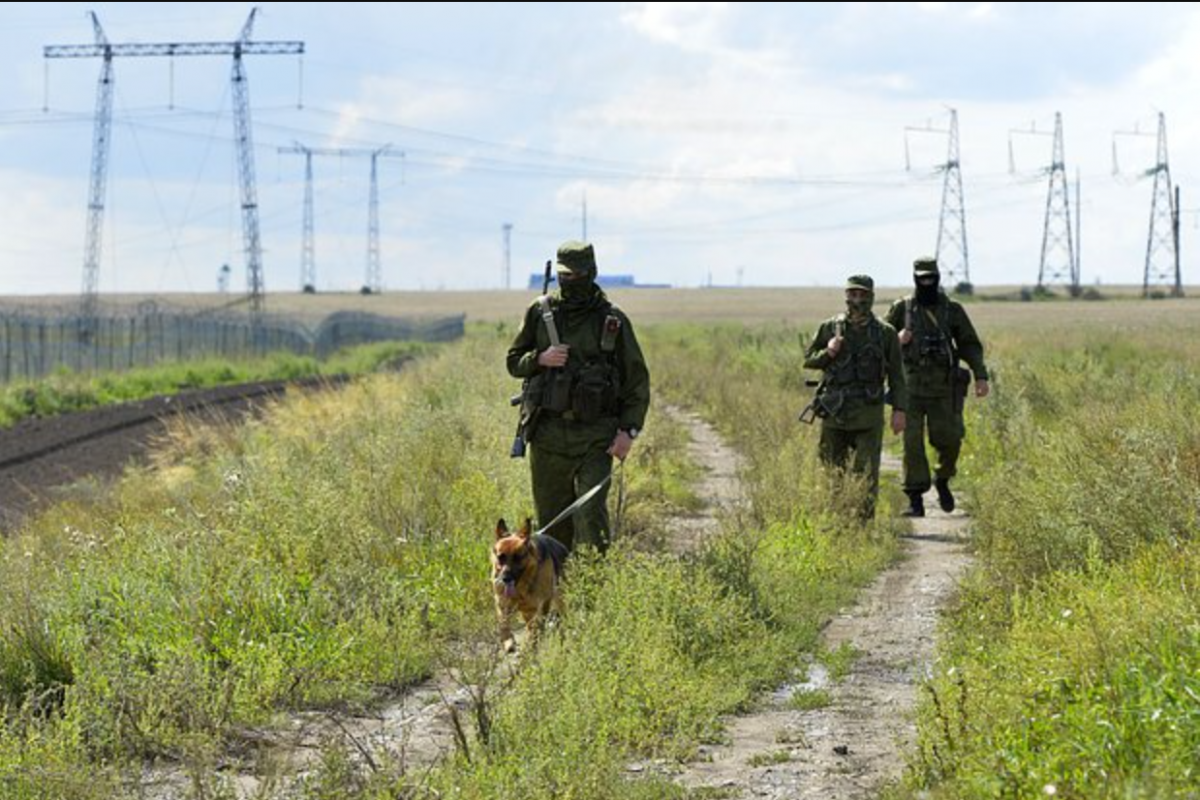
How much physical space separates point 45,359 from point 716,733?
132 feet

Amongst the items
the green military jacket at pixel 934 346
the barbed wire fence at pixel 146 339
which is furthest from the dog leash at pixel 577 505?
the barbed wire fence at pixel 146 339

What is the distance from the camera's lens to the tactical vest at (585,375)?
31.1ft

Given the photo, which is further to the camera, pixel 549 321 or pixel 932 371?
pixel 932 371

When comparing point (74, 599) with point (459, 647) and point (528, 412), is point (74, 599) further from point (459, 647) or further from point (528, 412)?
point (528, 412)

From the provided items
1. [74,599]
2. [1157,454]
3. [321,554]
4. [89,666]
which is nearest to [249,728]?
[89,666]

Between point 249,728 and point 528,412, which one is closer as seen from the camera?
point 249,728

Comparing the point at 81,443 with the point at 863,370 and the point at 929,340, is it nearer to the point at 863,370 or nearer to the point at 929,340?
the point at 929,340

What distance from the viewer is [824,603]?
32.6 ft

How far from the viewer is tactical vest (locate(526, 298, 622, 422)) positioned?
9.48m

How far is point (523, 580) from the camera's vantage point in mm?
8203

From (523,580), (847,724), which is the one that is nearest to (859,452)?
(523,580)

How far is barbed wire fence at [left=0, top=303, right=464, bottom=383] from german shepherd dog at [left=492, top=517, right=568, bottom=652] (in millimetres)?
33440

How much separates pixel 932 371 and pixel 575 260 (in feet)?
18.9

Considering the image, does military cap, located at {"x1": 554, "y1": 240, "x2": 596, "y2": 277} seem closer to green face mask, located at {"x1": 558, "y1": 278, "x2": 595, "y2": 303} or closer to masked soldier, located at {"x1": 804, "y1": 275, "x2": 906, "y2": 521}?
green face mask, located at {"x1": 558, "y1": 278, "x2": 595, "y2": 303}
